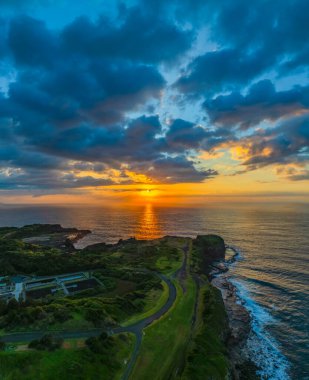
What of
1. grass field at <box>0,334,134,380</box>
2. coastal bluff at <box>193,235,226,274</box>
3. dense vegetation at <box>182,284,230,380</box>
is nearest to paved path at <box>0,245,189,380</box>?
grass field at <box>0,334,134,380</box>

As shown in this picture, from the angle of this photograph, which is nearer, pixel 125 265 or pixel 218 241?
pixel 125 265

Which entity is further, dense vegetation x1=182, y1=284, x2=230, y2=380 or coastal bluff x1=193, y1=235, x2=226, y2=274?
coastal bluff x1=193, y1=235, x2=226, y2=274

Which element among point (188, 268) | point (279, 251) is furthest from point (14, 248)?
point (279, 251)

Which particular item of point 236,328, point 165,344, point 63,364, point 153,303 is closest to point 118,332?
point 165,344

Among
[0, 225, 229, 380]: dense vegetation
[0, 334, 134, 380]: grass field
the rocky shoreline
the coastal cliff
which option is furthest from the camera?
the rocky shoreline

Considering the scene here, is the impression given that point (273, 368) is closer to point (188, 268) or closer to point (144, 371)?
point (144, 371)

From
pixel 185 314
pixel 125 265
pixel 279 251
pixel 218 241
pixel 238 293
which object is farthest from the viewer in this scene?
pixel 218 241

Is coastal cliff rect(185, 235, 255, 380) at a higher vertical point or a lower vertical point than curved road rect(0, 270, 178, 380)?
lower

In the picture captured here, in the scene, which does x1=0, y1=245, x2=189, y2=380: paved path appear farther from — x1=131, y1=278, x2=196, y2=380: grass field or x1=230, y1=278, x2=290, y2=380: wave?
x1=230, y1=278, x2=290, y2=380: wave
